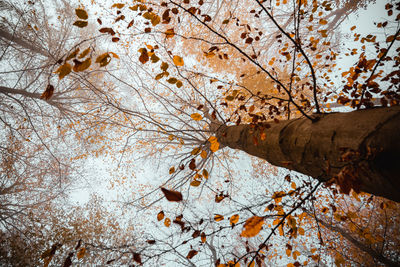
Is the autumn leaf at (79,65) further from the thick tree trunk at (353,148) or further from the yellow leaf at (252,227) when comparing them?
the thick tree trunk at (353,148)

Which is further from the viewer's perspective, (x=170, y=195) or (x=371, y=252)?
(x=371, y=252)

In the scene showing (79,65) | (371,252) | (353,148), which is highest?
(79,65)

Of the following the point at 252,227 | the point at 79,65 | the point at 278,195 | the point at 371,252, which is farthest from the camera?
the point at 371,252

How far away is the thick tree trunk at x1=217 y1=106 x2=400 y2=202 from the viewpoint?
0.67 meters

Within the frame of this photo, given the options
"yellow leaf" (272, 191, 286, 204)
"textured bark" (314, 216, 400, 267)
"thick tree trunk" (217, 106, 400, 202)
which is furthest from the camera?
"textured bark" (314, 216, 400, 267)

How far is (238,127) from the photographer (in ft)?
8.35

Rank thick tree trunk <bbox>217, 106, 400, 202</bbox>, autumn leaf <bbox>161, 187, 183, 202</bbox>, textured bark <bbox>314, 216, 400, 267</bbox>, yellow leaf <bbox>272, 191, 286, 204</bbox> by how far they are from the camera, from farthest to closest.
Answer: textured bark <bbox>314, 216, 400, 267</bbox> → yellow leaf <bbox>272, 191, 286, 204</bbox> → autumn leaf <bbox>161, 187, 183, 202</bbox> → thick tree trunk <bbox>217, 106, 400, 202</bbox>

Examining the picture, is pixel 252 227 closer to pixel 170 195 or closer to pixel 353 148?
pixel 170 195

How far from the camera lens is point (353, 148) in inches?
30.8

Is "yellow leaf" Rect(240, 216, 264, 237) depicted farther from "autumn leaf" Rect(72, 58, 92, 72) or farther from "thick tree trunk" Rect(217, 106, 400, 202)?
"autumn leaf" Rect(72, 58, 92, 72)

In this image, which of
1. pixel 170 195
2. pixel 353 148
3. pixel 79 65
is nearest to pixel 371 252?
pixel 353 148

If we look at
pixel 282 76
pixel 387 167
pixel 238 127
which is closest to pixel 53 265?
pixel 238 127

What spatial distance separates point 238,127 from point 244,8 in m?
6.37

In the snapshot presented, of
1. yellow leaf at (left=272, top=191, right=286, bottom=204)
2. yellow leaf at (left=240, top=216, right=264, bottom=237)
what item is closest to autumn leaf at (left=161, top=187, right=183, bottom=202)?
yellow leaf at (left=240, top=216, right=264, bottom=237)
